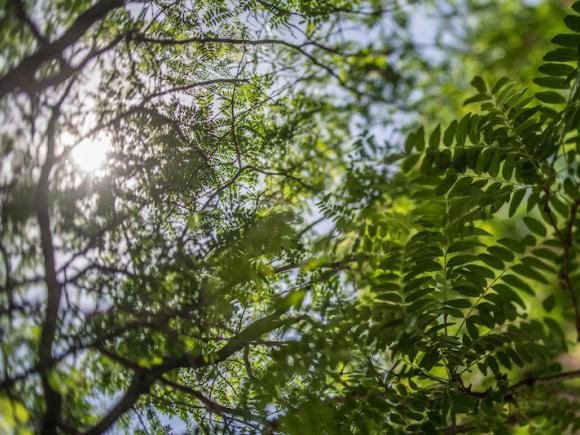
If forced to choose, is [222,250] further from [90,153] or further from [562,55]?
[562,55]

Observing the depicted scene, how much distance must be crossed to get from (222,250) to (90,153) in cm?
21

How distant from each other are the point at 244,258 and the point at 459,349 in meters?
0.34

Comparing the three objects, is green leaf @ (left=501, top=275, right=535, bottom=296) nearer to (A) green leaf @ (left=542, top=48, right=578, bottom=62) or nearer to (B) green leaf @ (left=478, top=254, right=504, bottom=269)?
(B) green leaf @ (left=478, top=254, right=504, bottom=269)

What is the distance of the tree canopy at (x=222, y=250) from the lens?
57cm

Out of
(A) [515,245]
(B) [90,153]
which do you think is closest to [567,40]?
(A) [515,245]

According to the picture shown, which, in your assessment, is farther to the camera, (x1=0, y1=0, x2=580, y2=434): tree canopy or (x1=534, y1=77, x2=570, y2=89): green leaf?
(x1=534, y1=77, x2=570, y2=89): green leaf

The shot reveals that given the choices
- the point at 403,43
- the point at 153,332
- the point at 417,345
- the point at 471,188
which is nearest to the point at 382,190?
the point at 471,188

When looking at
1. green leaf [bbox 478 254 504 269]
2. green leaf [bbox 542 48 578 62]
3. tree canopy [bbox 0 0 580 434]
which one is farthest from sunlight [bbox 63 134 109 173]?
green leaf [bbox 542 48 578 62]

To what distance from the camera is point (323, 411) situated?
632mm

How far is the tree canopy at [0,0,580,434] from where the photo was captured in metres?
0.57

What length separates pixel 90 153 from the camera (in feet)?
2.02

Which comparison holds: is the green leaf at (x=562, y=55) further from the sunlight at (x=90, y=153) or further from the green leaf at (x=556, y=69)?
the sunlight at (x=90, y=153)

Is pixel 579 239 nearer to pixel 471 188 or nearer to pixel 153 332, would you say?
pixel 471 188

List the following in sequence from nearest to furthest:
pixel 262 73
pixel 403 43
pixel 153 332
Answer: pixel 153 332
pixel 262 73
pixel 403 43
